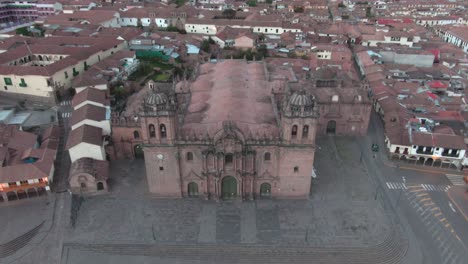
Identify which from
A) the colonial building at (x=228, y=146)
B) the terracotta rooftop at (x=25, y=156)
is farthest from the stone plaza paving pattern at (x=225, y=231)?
the terracotta rooftop at (x=25, y=156)

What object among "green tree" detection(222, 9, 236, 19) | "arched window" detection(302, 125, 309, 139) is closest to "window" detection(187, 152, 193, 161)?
"arched window" detection(302, 125, 309, 139)

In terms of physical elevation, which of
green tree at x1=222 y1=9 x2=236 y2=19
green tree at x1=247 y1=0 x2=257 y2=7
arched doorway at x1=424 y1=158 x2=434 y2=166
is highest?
green tree at x1=247 y1=0 x2=257 y2=7

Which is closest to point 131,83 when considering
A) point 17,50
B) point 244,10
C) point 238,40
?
point 17,50

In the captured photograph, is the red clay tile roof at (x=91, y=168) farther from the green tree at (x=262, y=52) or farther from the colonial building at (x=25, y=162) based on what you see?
the green tree at (x=262, y=52)

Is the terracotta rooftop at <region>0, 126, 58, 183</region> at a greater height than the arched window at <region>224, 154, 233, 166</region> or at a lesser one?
lesser

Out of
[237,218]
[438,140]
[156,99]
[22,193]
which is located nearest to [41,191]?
[22,193]

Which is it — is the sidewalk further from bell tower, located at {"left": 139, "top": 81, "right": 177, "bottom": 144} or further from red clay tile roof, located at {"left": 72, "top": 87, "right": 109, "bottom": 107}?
red clay tile roof, located at {"left": 72, "top": 87, "right": 109, "bottom": 107}
